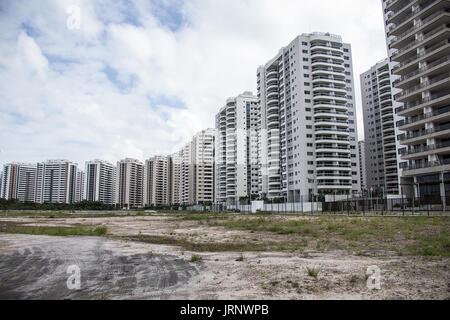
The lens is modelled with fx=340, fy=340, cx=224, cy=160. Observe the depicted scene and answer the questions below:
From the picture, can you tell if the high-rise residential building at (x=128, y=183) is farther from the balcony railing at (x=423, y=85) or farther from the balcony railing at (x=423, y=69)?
the balcony railing at (x=423, y=85)

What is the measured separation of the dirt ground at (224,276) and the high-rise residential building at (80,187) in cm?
16333

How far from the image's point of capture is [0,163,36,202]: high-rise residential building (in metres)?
146

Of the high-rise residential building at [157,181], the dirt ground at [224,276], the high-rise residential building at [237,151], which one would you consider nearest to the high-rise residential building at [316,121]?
the high-rise residential building at [237,151]

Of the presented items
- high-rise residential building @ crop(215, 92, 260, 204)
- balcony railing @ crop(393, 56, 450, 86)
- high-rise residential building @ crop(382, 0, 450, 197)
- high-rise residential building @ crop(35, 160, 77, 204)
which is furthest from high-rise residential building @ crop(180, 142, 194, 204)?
balcony railing @ crop(393, 56, 450, 86)

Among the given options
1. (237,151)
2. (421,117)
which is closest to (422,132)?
(421,117)

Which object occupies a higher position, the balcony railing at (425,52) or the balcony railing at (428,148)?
the balcony railing at (425,52)

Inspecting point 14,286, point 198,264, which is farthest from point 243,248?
point 14,286

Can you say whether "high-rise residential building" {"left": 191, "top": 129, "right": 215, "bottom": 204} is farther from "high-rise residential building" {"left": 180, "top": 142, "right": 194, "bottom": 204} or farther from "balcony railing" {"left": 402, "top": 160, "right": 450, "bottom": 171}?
"balcony railing" {"left": 402, "top": 160, "right": 450, "bottom": 171}

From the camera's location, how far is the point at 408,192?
61.5 metres

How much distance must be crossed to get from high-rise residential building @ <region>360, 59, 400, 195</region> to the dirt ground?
3695 inches

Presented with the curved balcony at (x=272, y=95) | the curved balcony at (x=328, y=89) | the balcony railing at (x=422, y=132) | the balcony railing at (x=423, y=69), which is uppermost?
the curved balcony at (x=272, y=95)

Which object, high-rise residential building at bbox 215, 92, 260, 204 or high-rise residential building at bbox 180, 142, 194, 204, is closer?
high-rise residential building at bbox 215, 92, 260, 204

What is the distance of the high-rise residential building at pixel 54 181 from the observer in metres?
150
